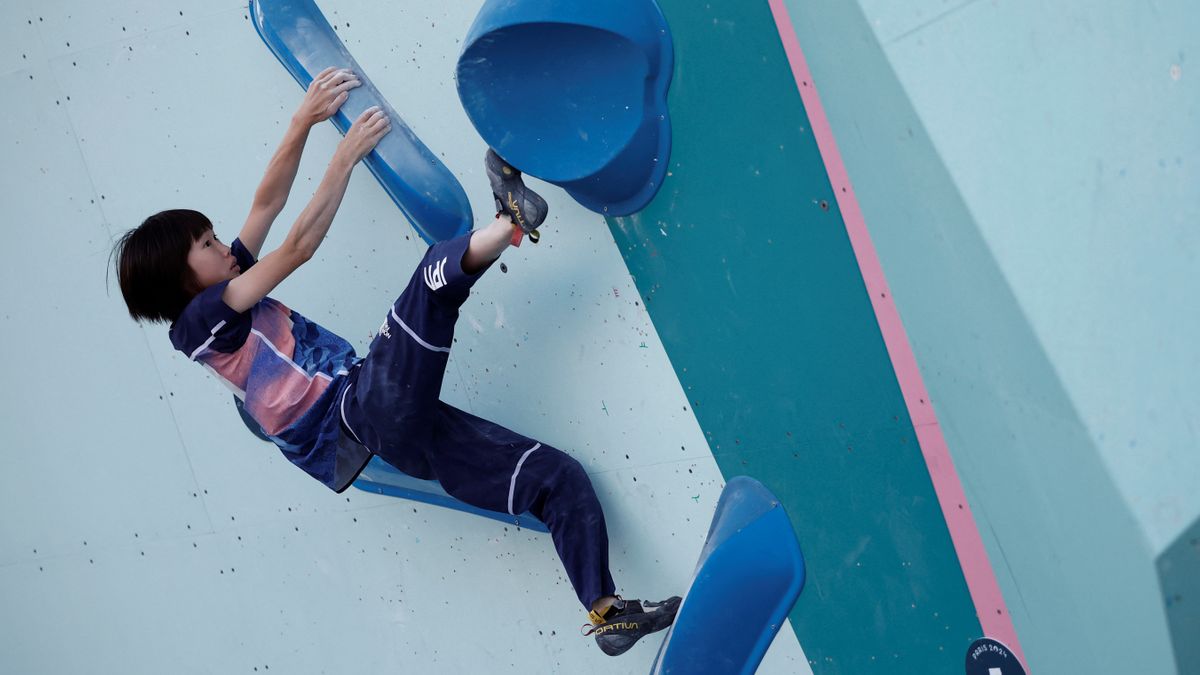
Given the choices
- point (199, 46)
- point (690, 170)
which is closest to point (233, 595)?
point (199, 46)

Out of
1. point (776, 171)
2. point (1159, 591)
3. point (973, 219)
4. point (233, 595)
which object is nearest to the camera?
point (1159, 591)

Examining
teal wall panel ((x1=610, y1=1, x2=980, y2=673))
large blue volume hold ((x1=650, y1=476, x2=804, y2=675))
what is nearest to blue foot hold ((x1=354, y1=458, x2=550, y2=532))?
teal wall panel ((x1=610, y1=1, x2=980, y2=673))

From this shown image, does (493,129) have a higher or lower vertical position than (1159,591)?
higher

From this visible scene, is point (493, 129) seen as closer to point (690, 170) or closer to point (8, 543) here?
point (690, 170)

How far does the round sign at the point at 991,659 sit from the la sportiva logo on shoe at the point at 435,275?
99 centimetres

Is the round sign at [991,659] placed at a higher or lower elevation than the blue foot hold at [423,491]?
lower

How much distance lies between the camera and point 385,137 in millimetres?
2148

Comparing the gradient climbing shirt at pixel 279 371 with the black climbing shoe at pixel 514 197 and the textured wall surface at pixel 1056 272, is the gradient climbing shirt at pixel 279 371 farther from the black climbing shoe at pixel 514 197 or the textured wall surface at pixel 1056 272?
the textured wall surface at pixel 1056 272

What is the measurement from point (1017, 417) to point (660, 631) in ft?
2.99

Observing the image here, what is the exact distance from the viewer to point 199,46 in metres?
2.37

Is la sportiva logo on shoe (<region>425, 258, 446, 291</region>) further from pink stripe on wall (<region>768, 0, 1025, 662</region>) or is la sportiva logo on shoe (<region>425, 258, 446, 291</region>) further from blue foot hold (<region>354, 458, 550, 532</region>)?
pink stripe on wall (<region>768, 0, 1025, 662</region>)

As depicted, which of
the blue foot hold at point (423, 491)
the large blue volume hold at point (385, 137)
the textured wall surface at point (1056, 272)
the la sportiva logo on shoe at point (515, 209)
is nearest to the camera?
the textured wall surface at point (1056, 272)

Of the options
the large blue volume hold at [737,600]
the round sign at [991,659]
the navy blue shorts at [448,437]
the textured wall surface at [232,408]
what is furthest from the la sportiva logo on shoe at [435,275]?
the round sign at [991,659]

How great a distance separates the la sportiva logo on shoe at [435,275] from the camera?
1.93 meters
